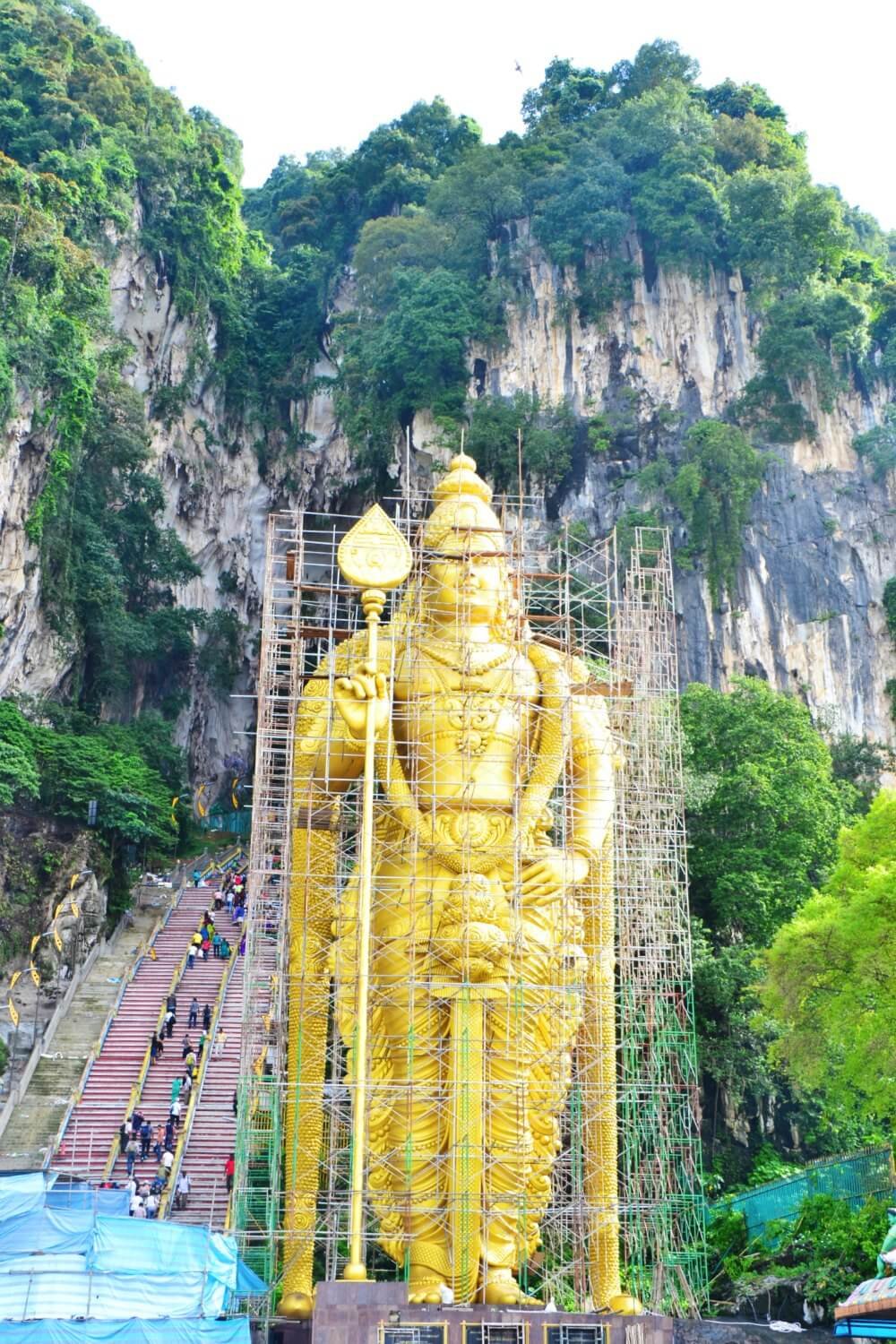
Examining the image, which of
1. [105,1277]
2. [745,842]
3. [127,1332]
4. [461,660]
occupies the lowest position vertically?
[127,1332]

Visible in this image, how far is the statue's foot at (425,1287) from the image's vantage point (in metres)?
11.0

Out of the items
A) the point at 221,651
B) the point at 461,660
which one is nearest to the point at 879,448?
the point at 221,651

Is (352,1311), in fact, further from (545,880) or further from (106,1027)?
(106,1027)

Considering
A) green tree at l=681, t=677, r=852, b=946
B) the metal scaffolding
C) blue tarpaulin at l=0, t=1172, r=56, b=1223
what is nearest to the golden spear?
the metal scaffolding

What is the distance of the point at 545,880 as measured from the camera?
1233 centimetres

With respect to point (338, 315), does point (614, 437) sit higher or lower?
lower

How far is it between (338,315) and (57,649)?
427 inches

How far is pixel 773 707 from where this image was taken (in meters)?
22.6

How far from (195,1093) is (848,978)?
701cm

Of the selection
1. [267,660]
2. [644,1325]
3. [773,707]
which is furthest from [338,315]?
[644,1325]

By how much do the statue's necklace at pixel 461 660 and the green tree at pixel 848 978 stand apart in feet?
11.3

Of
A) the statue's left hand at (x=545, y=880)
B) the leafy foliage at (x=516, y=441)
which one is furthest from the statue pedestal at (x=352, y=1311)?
the leafy foliage at (x=516, y=441)

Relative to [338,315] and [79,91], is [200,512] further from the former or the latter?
[79,91]

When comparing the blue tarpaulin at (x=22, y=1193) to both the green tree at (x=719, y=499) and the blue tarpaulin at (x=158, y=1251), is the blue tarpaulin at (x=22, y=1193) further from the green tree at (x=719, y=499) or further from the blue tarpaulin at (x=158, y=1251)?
the green tree at (x=719, y=499)
